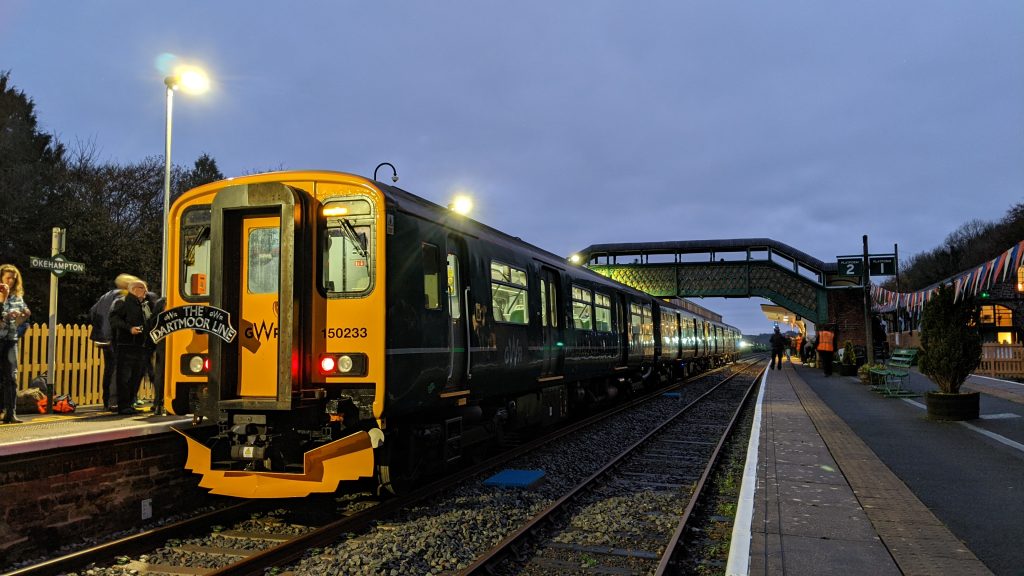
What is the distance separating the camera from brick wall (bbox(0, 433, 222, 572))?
16.1 ft

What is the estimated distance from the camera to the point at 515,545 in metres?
5.12

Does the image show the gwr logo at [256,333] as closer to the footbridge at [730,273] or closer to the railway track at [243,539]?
the railway track at [243,539]

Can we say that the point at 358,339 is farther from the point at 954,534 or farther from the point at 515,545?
the point at 954,534

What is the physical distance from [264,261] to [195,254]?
0.98 meters

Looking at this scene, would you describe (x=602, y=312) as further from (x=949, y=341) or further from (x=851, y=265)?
(x=851, y=265)

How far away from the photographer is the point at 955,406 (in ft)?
36.8

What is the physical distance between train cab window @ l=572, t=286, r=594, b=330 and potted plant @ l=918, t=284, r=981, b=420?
19.0ft

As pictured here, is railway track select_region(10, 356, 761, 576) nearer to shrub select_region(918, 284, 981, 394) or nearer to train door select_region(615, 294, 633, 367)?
train door select_region(615, 294, 633, 367)

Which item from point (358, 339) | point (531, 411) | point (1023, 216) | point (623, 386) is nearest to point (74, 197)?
point (623, 386)

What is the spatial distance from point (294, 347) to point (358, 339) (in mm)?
523

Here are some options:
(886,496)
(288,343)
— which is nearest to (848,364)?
(886,496)

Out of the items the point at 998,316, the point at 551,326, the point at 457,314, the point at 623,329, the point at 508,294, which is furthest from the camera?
the point at 998,316

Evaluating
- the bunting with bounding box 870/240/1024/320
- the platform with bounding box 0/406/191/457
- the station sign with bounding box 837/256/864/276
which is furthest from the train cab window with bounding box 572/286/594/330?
the station sign with bounding box 837/256/864/276

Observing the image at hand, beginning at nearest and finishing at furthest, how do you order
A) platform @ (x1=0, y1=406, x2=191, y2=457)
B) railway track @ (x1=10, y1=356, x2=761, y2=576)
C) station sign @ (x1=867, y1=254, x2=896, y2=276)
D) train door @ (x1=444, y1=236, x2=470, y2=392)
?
railway track @ (x1=10, y1=356, x2=761, y2=576), platform @ (x1=0, y1=406, x2=191, y2=457), train door @ (x1=444, y1=236, x2=470, y2=392), station sign @ (x1=867, y1=254, x2=896, y2=276)
